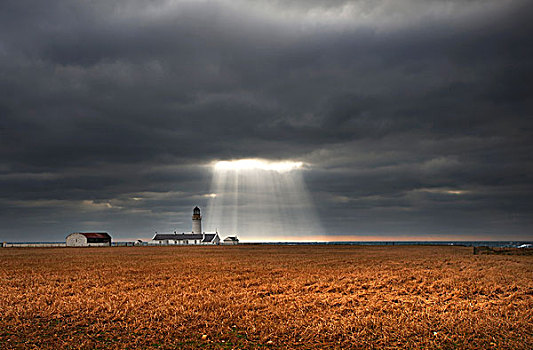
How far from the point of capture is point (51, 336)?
1302 cm

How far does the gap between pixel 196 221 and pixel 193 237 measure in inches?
307

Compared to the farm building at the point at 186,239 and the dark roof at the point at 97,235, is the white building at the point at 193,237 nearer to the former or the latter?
the farm building at the point at 186,239

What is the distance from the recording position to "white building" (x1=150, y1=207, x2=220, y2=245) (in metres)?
168

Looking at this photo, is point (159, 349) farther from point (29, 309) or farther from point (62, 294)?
point (62, 294)

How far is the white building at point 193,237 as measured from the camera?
168 meters

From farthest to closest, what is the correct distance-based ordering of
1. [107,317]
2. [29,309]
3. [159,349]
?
1. [29,309]
2. [107,317]
3. [159,349]

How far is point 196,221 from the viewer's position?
176 metres

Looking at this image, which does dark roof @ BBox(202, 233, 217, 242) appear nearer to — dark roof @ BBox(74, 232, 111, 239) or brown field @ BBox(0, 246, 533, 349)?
dark roof @ BBox(74, 232, 111, 239)

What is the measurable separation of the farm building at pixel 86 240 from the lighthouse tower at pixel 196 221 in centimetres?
3495

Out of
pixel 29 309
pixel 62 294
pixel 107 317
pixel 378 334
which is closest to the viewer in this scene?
pixel 378 334

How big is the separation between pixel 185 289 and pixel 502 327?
15.3 meters

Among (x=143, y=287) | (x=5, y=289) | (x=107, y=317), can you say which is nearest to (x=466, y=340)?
(x=107, y=317)

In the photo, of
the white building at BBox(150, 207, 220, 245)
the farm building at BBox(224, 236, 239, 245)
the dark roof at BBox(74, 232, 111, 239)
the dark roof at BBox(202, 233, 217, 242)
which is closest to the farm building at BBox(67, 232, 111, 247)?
the dark roof at BBox(74, 232, 111, 239)

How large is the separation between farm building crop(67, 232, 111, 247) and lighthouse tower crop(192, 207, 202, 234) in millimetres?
34948
